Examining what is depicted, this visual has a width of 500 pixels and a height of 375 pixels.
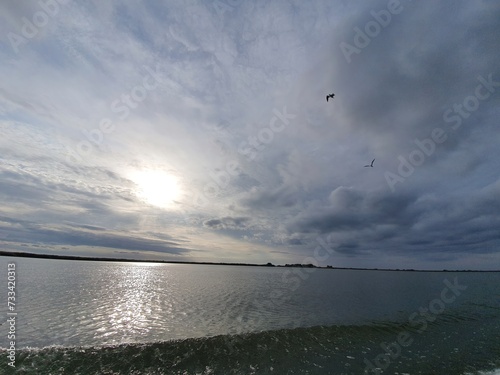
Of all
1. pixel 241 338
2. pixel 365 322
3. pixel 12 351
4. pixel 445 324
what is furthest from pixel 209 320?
pixel 445 324

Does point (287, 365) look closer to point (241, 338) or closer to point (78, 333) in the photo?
point (241, 338)

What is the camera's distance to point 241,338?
82.7 ft

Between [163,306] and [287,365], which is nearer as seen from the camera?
[287,365]

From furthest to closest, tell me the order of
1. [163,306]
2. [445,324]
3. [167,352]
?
[163,306]
[445,324]
[167,352]

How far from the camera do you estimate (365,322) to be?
34.1 m

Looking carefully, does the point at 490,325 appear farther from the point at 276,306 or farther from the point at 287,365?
the point at 287,365

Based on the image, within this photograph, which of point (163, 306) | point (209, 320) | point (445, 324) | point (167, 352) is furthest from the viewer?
point (163, 306)

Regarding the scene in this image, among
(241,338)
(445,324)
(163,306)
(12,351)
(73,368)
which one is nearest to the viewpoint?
(73,368)

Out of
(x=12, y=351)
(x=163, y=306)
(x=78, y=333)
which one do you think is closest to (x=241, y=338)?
(x=78, y=333)

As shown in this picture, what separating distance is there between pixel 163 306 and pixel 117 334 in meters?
16.7

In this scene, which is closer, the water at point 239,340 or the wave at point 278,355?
the wave at point 278,355

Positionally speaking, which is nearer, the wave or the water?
the wave

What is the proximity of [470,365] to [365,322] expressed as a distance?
13.4m

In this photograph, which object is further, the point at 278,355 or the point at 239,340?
the point at 239,340
